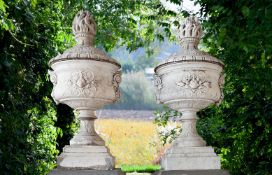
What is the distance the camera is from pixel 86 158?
4.24 meters

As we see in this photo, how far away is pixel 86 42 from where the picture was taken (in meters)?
4.55

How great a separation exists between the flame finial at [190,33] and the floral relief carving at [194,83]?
337mm

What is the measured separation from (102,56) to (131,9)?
5.03m

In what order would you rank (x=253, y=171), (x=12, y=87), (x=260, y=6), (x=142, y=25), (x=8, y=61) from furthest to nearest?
(x=142, y=25) → (x=253, y=171) → (x=12, y=87) → (x=8, y=61) → (x=260, y=6)

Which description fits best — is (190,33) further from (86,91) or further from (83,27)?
(86,91)

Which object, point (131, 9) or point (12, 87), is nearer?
point (12, 87)

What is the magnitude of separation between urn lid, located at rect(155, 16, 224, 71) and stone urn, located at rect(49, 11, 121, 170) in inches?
20.7

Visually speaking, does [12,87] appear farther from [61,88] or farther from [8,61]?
[61,88]

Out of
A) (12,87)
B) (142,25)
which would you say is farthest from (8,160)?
(142,25)

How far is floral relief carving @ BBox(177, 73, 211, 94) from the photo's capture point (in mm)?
4250

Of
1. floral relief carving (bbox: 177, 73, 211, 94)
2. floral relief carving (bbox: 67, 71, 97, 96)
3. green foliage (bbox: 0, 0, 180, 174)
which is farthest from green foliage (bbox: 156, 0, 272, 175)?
green foliage (bbox: 0, 0, 180, 174)

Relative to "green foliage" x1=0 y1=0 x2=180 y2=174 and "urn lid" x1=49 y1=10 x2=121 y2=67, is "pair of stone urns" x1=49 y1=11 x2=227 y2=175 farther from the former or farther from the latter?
"green foliage" x1=0 y1=0 x2=180 y2=174

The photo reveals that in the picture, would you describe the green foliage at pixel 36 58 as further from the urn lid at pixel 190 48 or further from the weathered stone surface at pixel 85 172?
the urn lid at pixel 190 48

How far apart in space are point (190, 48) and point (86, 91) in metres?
1.07
